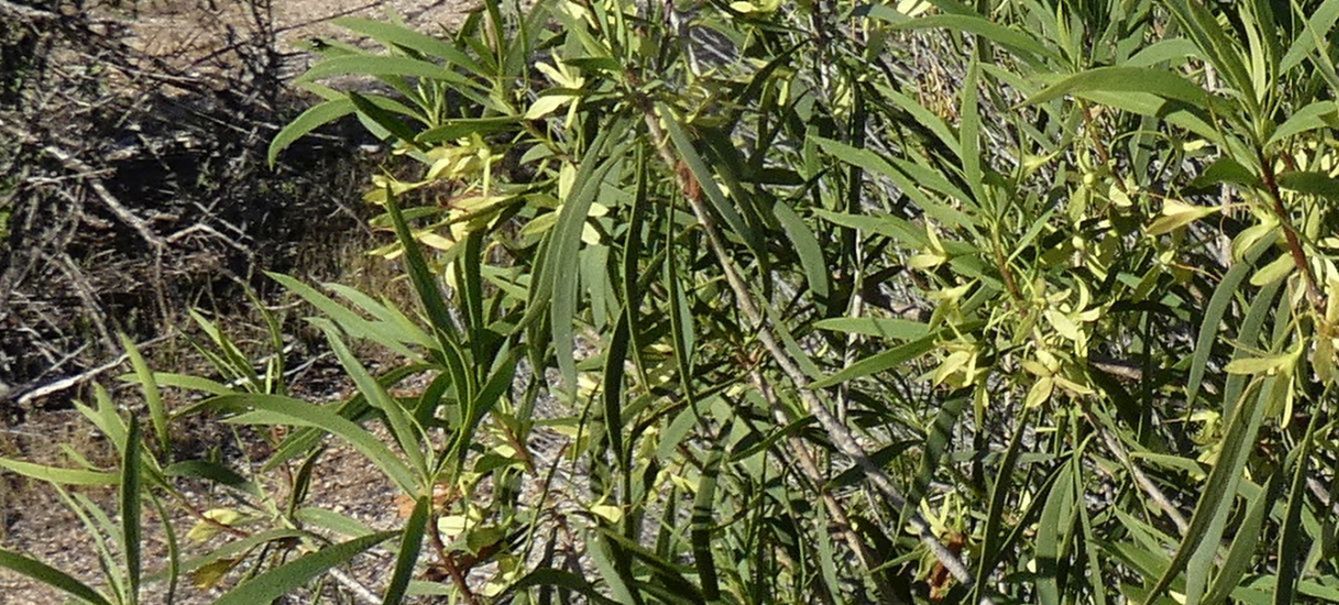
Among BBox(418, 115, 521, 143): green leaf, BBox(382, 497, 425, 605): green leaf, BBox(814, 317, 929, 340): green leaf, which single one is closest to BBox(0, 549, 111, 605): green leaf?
BBox(382, 497, 425, 605): green leaf

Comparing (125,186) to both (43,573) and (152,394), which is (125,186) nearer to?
(152,394)

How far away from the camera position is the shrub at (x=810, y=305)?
20.5 inches

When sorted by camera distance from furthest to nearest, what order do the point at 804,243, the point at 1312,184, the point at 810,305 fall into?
1. the point at 810,305
2. the point at 804,243
3. the point at 1312,184

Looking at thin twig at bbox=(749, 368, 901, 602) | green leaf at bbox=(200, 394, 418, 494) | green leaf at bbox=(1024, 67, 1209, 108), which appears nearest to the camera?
green leaf at bbox=(1024, 67, 1209, 108)

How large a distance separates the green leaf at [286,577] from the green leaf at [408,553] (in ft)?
0.05

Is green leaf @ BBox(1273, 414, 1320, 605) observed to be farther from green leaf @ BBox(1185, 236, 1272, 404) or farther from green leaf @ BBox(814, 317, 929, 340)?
green leaf @ BBox(814, 317, 929, 340)

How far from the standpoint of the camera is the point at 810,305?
79 centimetres

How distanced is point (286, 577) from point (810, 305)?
365 mm

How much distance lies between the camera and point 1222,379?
0.95 m

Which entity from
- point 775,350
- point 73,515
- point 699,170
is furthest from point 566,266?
point 73,515

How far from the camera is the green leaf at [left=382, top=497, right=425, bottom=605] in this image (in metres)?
0.49

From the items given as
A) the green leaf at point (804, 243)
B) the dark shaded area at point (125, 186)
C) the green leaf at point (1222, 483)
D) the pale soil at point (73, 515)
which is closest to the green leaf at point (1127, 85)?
the green leaf at point (1222, 483)

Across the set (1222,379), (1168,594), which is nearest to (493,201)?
(1168,594)

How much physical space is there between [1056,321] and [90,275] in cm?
329
